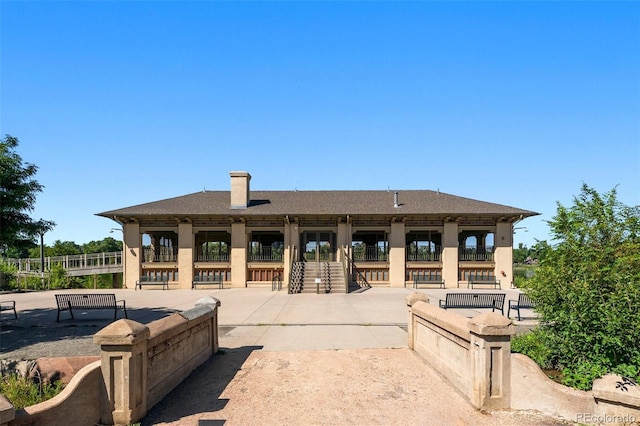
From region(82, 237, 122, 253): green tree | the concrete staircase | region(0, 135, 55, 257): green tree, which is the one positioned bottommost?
region(82, 237, 122, 253): green tree

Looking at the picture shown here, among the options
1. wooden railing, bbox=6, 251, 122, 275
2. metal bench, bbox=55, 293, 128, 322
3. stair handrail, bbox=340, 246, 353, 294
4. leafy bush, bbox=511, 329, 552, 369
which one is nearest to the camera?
leafy bush, bbox=511, 329, 552, 369

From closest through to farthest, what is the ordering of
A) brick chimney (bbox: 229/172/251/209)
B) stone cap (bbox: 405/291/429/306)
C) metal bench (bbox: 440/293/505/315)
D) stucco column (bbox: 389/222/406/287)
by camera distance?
1. stone cap (bbox: 405/291/429/306)
2. metal bench (bbox: 440/293/505/315)
3. stucco column (bbox: 389/222/406/287)
4. brick chimney (bbox: 229/172/251/209)

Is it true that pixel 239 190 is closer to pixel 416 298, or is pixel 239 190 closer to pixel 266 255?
pixel 266 255

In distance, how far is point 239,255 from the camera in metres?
25.0

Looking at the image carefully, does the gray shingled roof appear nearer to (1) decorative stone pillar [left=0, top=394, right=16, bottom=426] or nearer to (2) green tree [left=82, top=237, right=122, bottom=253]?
(1) decorative stone pillar [left=0, top=394, right=16, bottom=426]

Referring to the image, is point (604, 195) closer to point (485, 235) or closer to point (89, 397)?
point (89, 397)

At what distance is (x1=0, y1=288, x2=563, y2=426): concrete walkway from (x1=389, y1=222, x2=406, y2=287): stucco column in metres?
11.7

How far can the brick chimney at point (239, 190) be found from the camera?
26.2 m

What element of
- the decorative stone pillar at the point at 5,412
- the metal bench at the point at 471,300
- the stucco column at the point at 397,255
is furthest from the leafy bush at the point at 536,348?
the stucco column at the point at 397,255

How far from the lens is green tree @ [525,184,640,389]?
5211 millimetres

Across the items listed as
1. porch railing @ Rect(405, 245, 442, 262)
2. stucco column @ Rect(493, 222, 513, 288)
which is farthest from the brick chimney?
stucco column @ Rect(493, 222, 513, 288)

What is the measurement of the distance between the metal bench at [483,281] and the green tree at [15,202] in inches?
953

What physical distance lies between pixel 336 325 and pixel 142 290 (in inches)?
725

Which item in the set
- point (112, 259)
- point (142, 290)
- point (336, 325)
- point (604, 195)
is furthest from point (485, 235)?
point (112, 259)
